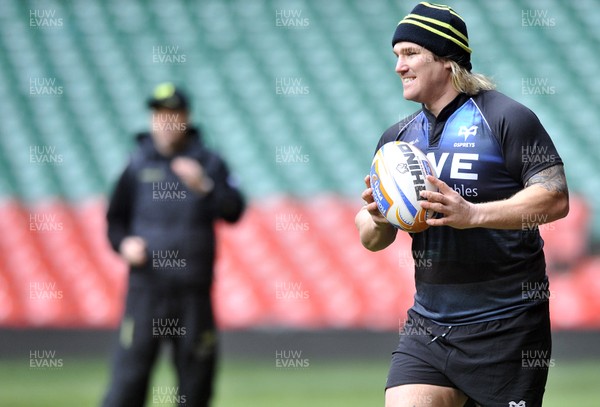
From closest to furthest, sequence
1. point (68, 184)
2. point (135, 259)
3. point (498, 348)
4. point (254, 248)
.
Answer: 1. point (498, 348)
2. point (135, 259)
3. point (254, 248)
4. point (68, 184)

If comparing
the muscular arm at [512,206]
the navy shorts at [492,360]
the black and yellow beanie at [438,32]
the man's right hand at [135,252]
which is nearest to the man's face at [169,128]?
the man's right hand at [135,252]

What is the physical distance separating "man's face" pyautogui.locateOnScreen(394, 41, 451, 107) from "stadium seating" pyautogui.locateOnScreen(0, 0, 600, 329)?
7.06m

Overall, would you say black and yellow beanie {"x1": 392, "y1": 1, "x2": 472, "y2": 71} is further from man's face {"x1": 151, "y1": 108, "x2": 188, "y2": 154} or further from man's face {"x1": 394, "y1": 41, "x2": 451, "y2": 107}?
man's face {"x1": 151, "y1": 108, "x2": 188, "y2": 154}

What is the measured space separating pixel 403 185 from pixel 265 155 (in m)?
8.80

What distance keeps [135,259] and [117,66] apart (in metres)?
8.05

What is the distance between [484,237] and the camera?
387cm

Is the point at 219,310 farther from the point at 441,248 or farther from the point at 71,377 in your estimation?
the point at 441,248

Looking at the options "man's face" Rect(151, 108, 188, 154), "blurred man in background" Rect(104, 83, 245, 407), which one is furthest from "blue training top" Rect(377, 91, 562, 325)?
"man's face" Rect(151, 108, 188, 154)

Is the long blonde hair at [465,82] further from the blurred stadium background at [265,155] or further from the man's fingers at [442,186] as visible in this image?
the blurred stadium background at [265,155]

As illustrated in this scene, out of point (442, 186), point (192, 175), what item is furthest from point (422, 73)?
point (192, 175)

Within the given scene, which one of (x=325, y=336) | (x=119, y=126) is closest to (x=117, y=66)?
(x=119, y=126)

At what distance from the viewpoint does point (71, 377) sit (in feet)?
31.8

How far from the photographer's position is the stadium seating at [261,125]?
11.2 meters

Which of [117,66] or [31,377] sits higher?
A: [117,66]
